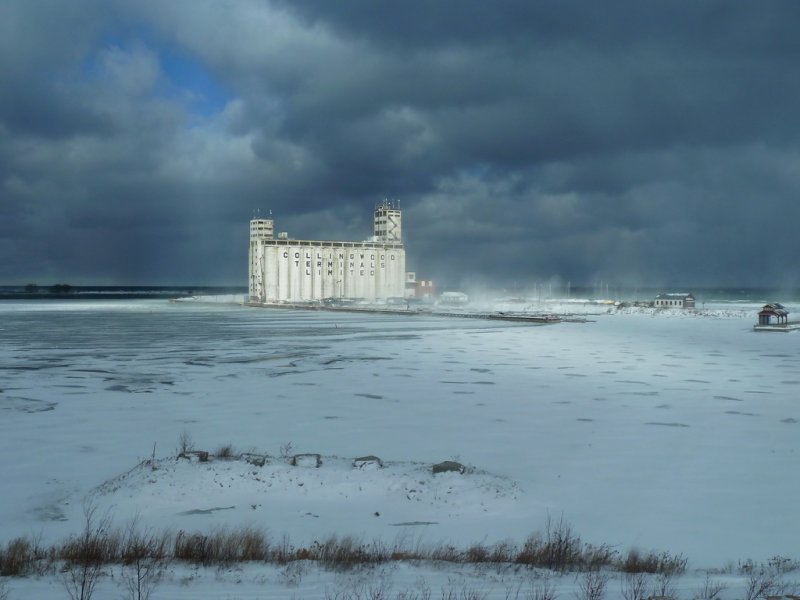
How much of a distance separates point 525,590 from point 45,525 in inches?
267

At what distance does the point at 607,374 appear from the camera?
1027 inches

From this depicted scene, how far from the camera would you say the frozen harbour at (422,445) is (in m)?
10.4

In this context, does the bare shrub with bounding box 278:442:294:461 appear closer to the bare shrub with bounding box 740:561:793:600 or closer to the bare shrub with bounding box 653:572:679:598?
the bare shrub with bounding box 653:572:679:598

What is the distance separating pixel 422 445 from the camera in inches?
590

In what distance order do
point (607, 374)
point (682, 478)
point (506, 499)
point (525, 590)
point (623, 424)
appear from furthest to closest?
point (607, 374) → point (623, 424) → point (682, 478) → point (506, 499) → point (525, 590)

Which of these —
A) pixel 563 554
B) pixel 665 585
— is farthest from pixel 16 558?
pixel 665 585

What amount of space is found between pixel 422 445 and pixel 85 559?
7.83 metres

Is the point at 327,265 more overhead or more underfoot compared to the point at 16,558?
more overhead

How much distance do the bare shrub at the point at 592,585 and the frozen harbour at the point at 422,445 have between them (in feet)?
4.49

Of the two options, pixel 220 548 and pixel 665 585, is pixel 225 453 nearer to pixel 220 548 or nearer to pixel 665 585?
pixel 220 548

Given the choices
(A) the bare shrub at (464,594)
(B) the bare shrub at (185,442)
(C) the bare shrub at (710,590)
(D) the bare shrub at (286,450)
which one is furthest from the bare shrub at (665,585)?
(B) the bare shrub at (185,442)

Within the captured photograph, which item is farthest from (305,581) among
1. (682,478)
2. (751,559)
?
(682,478)

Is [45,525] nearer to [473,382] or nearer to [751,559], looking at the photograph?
[751,559]

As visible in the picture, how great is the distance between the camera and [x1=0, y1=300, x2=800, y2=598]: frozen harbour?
10.4m
